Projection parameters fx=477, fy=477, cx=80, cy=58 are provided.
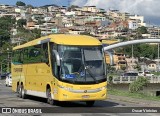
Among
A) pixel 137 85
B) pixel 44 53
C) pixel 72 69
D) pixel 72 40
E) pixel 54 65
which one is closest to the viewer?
pixel 72 69

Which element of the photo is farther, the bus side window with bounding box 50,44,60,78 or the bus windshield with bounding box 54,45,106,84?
the bus side window with bounding box 50,44,60,78

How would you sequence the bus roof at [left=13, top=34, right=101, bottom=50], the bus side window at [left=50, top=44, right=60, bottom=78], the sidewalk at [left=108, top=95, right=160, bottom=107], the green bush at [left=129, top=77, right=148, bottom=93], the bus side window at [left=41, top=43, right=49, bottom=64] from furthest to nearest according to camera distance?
1. the green bush at [left=129, top=77, right=148, bottom=93]
2. the bus side window at [left=41, top=43, right=49, bottom=64]
3. the sidewalk at [left=108, top=95, right=160, bottom=107]
4. the bus roof at [left=13, top=34, right=101, bottom=50]
5. the bus side window at [left=50, top=44, right=60, bottom=78]

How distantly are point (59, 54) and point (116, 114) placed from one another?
4858mm

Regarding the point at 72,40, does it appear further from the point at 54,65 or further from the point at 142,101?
the point at 142,101

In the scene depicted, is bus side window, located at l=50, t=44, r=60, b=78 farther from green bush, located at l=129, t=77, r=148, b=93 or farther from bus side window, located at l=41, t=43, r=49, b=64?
green bush, located at l=129, t=77, r=148, b=93

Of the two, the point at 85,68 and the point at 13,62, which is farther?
the point at 13,62

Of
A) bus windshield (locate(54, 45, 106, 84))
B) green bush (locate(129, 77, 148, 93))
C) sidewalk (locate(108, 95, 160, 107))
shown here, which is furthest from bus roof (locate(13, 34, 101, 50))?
green bush (locate(129, 77, 148, 93))

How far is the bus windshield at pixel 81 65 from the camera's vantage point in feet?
71.7

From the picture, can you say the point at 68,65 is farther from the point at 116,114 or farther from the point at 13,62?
the point at 13,62

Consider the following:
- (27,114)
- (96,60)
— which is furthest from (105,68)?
(27,114)

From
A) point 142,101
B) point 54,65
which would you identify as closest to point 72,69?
point 54,65

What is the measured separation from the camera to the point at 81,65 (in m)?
22.0

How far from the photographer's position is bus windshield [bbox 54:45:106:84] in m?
21.8

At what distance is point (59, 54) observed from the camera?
2222 centimetres
